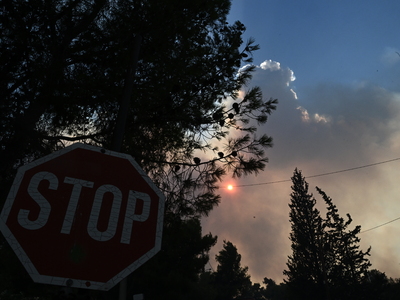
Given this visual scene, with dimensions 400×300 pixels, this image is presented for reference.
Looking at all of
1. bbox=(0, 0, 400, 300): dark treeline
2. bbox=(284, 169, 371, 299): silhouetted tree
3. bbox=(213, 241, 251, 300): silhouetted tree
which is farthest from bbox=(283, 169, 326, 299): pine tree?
bbox=(0, 0, 400, 300): dark treeline

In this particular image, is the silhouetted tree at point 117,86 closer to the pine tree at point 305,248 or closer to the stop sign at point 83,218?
the stop sign at point 83,218

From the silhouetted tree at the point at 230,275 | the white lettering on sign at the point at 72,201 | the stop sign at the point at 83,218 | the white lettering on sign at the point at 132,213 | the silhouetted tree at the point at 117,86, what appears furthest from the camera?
the silhouetted tree at the point at 230,275

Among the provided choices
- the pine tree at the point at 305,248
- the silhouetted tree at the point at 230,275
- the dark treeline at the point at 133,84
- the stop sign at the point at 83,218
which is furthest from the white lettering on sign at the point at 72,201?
the silhouetted tree at the point at 230,275

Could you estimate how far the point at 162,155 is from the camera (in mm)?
4586

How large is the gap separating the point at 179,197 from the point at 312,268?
33.0 meters

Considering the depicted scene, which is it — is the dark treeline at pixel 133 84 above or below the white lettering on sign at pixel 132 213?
above

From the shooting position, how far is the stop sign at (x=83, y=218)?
1.20 meters

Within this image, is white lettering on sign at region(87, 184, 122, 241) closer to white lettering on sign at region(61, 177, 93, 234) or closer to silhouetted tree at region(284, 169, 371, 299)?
white lettering on sign at region(61, 177, 93, 234)

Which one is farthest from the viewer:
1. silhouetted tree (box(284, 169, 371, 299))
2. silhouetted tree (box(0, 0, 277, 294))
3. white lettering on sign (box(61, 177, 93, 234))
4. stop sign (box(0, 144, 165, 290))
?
silhouetted tree (box(284, 169, 371, 299))

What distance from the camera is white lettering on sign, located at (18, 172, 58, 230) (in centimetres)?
122

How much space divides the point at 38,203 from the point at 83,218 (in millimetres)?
220

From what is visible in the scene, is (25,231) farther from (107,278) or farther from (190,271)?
(190,271)

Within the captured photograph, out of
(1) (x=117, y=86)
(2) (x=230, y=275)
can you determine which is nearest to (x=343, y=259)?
(2) (x=230, y=275)

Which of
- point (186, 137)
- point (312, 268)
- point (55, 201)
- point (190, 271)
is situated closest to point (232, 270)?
point (312, 268)
